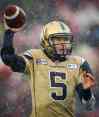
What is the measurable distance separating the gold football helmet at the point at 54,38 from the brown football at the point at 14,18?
160mm

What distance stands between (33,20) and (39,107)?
54 cm

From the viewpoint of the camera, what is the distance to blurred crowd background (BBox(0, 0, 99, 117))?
182 inches

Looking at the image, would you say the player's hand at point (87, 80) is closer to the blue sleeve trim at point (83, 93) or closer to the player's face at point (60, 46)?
the blue sleeve trim at point (83, 93)

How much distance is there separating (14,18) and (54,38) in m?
0.27

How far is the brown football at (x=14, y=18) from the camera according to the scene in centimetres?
441

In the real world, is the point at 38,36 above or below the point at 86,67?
above

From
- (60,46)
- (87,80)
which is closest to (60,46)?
(60,46)

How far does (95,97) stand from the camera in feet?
15.4

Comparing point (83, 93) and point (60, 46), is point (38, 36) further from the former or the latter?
point (83, 93)

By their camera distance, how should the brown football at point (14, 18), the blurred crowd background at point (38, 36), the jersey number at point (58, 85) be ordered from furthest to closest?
the blurred crowd background at point (38, 36) → the jersey number at point (58, 85) → the brown football at point (14, 18)

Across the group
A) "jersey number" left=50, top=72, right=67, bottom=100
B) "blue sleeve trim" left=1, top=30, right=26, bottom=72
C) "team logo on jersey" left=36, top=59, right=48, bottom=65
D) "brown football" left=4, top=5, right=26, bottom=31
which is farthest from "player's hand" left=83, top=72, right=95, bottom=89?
"brown football" left=4, top=5, right=26, bottom=31

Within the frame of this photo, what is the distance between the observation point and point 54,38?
14.7ft

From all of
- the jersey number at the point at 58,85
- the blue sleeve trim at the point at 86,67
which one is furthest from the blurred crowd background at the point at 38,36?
the jersey number at the point at 58,85

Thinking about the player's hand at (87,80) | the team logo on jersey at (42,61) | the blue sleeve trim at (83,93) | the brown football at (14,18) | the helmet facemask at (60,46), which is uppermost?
the brown football at (14,18)
